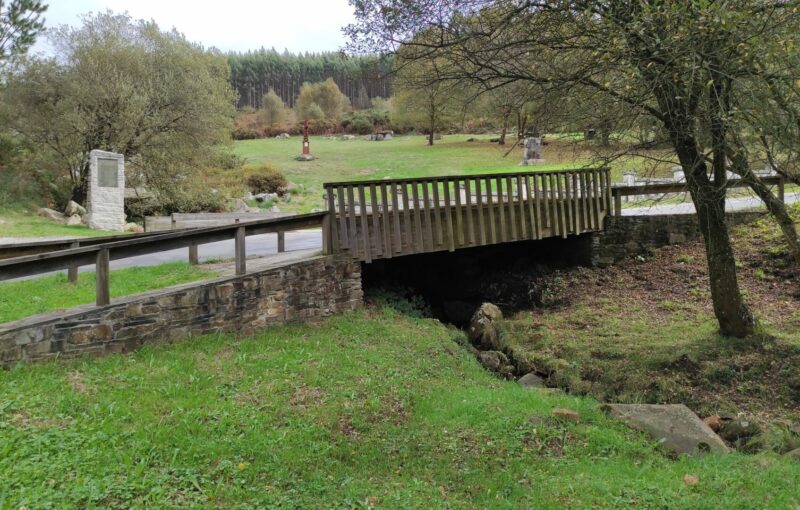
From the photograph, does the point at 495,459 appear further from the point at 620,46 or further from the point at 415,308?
the point at 415,308

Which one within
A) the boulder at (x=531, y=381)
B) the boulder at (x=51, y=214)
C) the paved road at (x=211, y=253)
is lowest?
the boulder at (x=531, y=381)

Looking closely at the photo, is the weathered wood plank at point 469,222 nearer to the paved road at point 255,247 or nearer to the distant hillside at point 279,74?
the paved road at point 255,247

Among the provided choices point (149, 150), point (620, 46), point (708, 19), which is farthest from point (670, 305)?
point (149, 150)

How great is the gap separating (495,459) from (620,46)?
4.08 metres

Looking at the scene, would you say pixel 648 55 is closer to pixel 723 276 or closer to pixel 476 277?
pixel 723 276

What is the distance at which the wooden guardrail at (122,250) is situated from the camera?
5.42 meters

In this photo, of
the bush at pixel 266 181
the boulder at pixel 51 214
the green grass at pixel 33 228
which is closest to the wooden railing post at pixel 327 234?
the green grass at pixel 33 228

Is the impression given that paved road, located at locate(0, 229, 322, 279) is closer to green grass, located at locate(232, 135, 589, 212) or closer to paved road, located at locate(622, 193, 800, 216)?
paved road, located at locate(622, 193, 800, 216)

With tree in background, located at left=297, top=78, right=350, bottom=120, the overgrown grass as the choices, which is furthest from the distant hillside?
the overgrown grass

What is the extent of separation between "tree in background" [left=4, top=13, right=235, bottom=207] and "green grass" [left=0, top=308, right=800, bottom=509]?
17620 millimetres

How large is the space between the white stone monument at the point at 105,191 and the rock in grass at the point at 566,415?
1703 cm

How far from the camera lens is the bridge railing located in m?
8.88

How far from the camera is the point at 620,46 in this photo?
5.76 meters

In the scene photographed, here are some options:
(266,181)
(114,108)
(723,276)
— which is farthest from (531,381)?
(266,181)
